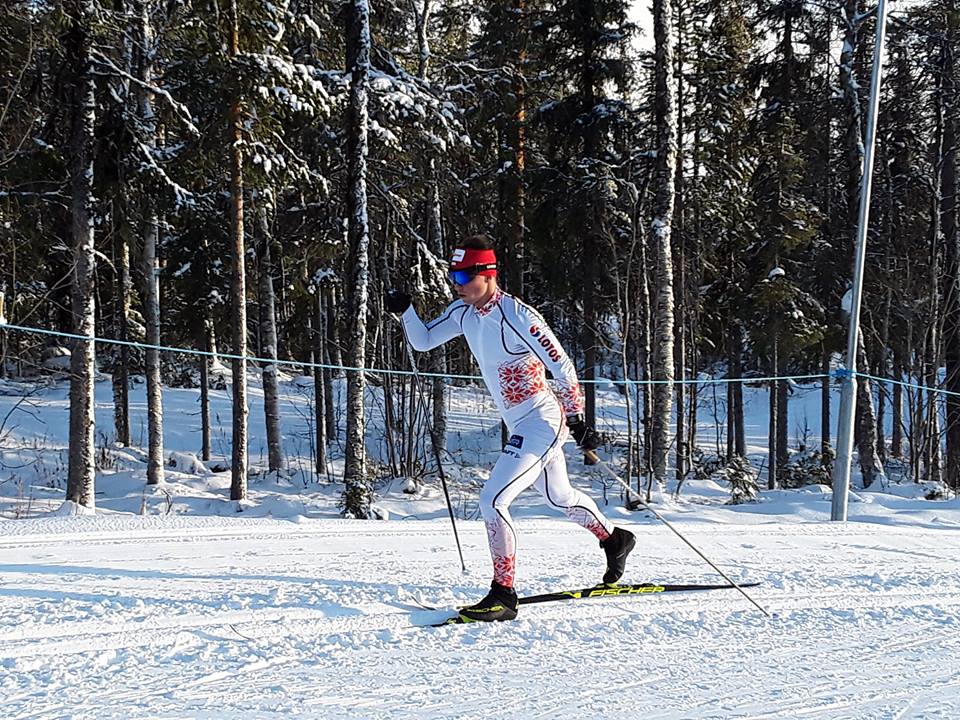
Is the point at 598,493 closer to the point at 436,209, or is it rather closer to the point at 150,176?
the point at 436,209

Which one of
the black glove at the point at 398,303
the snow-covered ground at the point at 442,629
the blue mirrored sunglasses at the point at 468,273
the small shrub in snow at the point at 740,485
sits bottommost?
the small shrub in snow at the point at 740,485

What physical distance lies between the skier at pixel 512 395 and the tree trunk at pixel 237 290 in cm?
957

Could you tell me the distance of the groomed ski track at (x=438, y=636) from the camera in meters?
3.23

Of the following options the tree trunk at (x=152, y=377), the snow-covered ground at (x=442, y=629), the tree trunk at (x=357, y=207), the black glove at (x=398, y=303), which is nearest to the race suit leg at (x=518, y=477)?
the snow-covered ground at (x=442, y=629)

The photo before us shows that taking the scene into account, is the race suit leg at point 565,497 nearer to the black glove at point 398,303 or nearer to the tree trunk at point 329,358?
the black glove at point 398,303

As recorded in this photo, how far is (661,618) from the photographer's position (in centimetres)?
443

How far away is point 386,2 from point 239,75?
336 cm

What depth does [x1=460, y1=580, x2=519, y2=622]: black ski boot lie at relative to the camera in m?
4.28

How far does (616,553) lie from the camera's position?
4.98 meters

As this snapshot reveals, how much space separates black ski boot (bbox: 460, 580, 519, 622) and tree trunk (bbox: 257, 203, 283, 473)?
44.9 ft

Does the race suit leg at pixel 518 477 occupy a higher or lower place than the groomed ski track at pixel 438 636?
higher

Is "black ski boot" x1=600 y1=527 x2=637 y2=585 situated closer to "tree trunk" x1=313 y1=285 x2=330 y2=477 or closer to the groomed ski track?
the groomed ski track

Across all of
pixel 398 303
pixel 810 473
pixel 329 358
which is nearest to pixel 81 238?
pixel 398 303

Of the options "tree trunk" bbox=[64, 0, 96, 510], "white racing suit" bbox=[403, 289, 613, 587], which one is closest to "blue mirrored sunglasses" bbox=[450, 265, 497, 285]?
"white racing suit" bbox=[403, 289, 613, 587]
